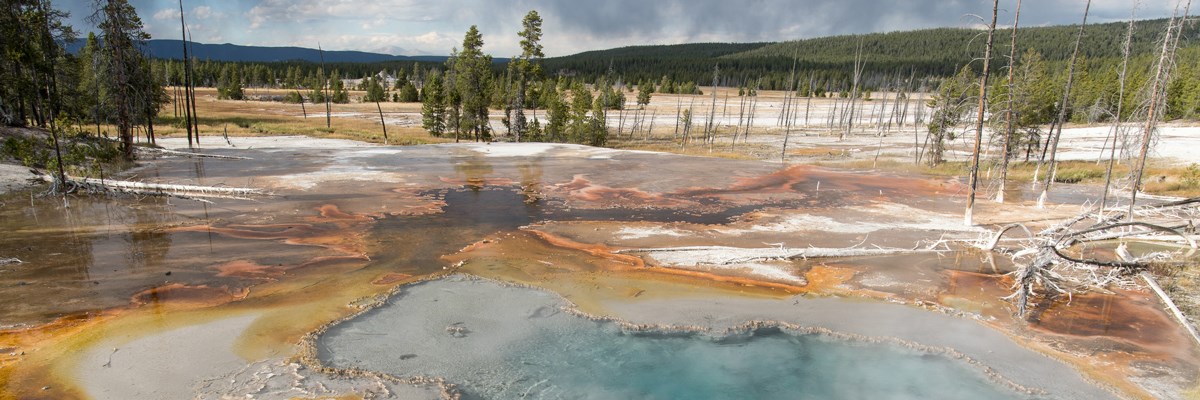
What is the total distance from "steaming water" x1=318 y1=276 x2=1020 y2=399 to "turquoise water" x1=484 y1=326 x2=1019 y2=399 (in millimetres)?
15

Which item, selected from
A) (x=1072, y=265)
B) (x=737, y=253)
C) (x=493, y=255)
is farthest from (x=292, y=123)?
(x=1072, y=265)

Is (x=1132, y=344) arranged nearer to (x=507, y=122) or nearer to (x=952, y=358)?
(x=952, y=358)

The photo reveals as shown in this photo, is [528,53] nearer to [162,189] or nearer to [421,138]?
[421,138]

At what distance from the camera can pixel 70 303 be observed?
10.1 meters

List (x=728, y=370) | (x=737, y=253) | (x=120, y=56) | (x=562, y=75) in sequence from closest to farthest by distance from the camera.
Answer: (x=728, y=370) → (x=737, y=253) → (x=120, y=56) → (x=562, y=75)

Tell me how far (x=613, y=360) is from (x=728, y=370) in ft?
5.75

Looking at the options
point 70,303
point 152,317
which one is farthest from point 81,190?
point 152,317

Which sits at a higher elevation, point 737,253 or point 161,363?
point 737,253

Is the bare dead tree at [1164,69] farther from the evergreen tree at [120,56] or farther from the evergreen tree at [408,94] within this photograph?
the evergreen tree at [408,94]

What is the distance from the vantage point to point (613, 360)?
9.12 meters

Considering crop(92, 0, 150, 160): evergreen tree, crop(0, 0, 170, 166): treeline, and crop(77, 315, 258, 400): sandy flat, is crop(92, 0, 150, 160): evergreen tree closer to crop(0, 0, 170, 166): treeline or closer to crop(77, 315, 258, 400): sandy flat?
crop(0, 0, 170, 166): treeline

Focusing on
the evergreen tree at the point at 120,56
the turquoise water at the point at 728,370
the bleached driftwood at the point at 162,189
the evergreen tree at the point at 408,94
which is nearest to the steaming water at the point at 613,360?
the turquoise water at the point at 728,370

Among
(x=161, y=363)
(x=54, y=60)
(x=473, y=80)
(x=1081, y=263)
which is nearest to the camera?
(x=161, y=363)

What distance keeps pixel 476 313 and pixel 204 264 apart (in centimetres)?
657
